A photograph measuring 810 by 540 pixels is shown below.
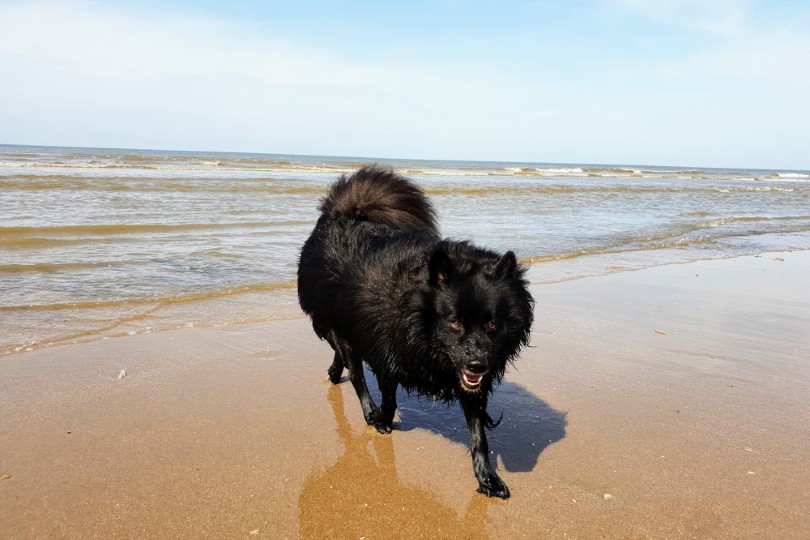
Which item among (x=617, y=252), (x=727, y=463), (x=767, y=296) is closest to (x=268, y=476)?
(x=727, y=463)

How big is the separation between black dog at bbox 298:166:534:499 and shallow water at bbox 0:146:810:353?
101 inches

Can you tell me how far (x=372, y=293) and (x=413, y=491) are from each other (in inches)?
41.9

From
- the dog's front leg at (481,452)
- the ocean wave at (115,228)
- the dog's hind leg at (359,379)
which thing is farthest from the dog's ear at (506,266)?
the ocean wave at (115,228)

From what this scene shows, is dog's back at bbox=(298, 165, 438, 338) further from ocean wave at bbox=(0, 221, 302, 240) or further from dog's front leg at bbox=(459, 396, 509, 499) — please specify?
ocean wave at bbox=(0, 221, 302, 240)

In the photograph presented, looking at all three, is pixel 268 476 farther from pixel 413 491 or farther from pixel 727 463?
pixel 727 463

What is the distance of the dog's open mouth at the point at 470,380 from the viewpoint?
311 centimetres

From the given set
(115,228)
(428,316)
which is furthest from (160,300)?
(115,228)

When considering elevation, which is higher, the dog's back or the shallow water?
the dog's back

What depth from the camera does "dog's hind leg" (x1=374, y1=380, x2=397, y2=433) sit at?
3.68 meters

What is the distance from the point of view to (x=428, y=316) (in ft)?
10.6

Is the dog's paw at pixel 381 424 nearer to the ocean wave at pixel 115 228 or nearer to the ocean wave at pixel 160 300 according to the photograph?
the ocean wave at pixel 160 300

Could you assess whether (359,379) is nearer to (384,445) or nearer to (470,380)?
(384,445)

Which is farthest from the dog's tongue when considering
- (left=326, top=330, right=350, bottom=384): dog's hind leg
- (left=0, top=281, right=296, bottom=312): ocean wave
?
(left=0, top=281, right=296, bottom=312): ocean wave

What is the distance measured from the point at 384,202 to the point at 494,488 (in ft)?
7.20
